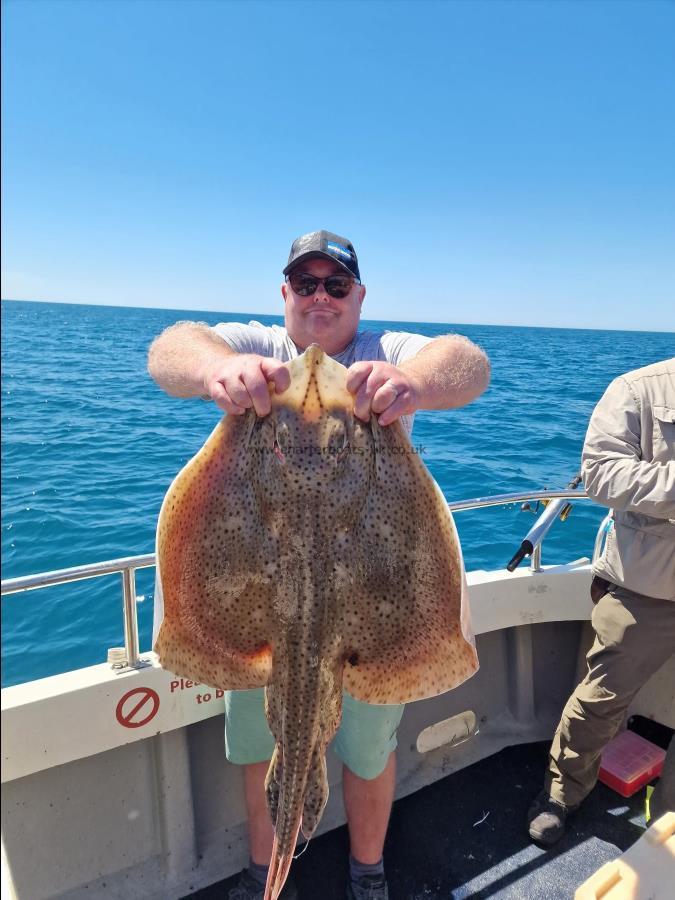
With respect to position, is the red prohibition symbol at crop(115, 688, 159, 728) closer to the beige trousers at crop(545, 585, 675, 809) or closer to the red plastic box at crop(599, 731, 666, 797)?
the beige trousers at crop(545, 585, 675, 809)

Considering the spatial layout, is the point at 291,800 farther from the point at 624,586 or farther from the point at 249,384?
the point at 624,586

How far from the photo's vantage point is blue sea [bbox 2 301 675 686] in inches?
297

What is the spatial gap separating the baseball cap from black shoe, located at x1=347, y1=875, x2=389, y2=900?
2855mm

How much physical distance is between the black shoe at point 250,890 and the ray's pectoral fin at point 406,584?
181 cm

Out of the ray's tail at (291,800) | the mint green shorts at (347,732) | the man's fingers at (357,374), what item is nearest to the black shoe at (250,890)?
the mint green shorts at (347,732)

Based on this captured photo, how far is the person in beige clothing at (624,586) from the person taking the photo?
318 centimetres

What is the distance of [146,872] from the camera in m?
3.06

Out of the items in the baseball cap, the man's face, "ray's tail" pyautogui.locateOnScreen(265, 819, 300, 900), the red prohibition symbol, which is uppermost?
the baseball cap

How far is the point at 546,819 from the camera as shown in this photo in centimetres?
336

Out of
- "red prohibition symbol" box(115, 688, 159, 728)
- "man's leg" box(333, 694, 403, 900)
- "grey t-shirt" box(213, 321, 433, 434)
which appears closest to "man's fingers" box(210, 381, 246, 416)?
"grey t-shirt" box(213, 321, 433, 434)

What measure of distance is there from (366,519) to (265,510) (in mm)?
294

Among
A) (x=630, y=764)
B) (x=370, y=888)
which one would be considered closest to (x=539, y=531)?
(x=630, y=764)

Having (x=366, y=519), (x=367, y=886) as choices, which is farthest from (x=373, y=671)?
(x=367, y=886)

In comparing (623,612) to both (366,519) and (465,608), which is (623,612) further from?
(366,519)
